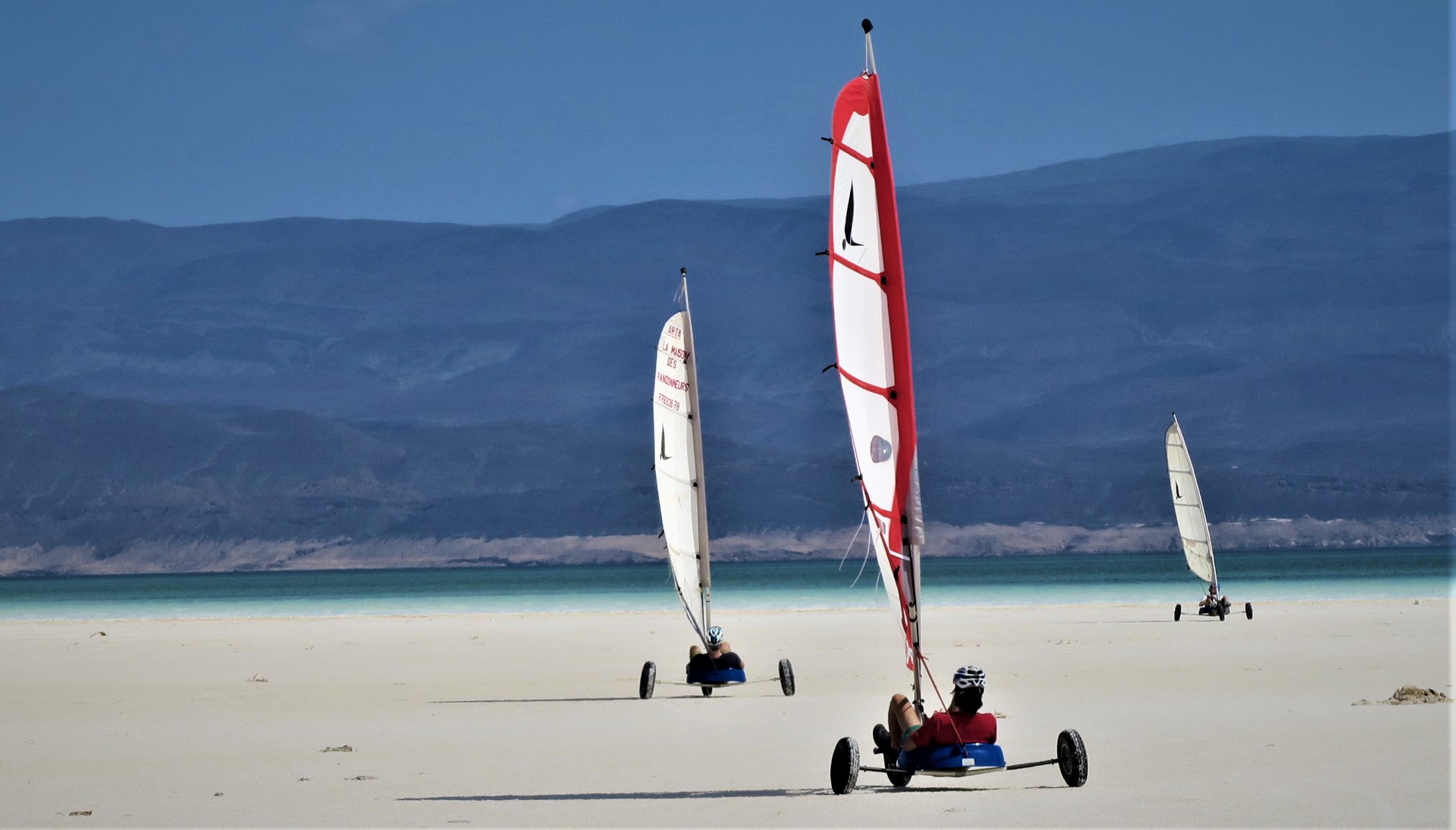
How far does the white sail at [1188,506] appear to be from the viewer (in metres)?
41.4

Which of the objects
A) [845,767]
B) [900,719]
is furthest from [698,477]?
[845,767]

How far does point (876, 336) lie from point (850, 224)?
2.45ft

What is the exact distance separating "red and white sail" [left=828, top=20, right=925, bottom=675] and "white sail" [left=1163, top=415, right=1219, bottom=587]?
1202 inches

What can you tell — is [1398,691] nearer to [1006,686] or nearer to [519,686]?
[1006,686]

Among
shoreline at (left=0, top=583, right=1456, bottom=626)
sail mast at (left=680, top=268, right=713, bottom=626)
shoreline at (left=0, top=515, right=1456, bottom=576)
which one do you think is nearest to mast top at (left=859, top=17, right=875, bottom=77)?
sail mast at (left=680, top=268, right=713, bottom=626)

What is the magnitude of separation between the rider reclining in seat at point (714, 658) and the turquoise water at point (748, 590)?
16295 millimetres

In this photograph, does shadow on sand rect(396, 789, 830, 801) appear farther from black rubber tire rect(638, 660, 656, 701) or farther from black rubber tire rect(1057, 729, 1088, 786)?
black rubber tire rect(638, 660, 656, 701)

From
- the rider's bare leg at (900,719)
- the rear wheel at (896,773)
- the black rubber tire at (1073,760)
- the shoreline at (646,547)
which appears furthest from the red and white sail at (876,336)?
the shoreline at (646,547)

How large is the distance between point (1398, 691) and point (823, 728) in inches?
207

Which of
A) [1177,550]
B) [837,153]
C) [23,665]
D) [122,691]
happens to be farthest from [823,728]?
[1177,550]

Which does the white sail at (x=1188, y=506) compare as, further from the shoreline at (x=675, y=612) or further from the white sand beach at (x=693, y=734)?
the white sand beach at (x=693, y=734)

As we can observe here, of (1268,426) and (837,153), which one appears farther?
(1268,426)

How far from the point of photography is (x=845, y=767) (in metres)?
11.8

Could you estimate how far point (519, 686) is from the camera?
22.0 m
